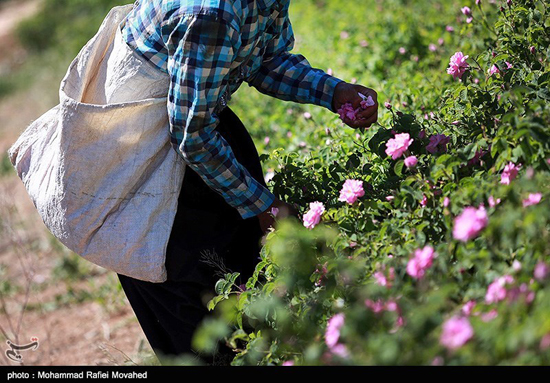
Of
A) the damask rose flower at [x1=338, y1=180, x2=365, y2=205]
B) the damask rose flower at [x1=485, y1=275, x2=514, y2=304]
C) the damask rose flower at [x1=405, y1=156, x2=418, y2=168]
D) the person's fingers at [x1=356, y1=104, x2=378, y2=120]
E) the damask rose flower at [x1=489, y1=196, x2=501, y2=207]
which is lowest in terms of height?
the damask rose flower at [x1=485, y1=275, x2=514, y2=304]

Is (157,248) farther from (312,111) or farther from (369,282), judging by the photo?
(312,111)

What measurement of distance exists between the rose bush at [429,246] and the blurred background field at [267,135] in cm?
61

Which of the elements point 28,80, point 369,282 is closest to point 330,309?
point 369,282

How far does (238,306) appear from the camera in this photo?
1.94 metres

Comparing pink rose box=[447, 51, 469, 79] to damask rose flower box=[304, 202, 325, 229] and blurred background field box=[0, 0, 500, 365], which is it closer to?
blurred background field box=[0, 0, 500, 365]

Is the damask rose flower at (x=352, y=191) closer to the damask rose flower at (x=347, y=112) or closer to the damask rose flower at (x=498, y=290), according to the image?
Answer: the damask rose flower at (x=347, y=112)

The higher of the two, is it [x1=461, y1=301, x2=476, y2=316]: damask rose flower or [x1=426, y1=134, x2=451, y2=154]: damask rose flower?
[x1=426, y1=134, x2=451, y2=154]: damask rose flower

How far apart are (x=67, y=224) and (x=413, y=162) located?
1096 mm

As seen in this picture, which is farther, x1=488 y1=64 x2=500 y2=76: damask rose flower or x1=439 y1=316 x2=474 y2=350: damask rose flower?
x1=488 y1=64 x2=500 y2=76: damask rose flower

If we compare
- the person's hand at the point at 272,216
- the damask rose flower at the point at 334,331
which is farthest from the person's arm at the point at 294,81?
the damask rose flower at the point at 334,331

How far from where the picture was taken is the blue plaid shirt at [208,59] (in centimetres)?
194

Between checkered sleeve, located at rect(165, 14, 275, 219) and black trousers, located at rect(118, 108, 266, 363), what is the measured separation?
176 millimetres

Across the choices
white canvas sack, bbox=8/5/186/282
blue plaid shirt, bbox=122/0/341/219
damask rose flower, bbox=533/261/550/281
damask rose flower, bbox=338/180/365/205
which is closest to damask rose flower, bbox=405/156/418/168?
damask rose flower, bbox=338/180/365/205

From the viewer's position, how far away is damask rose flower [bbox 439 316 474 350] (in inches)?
50.1
